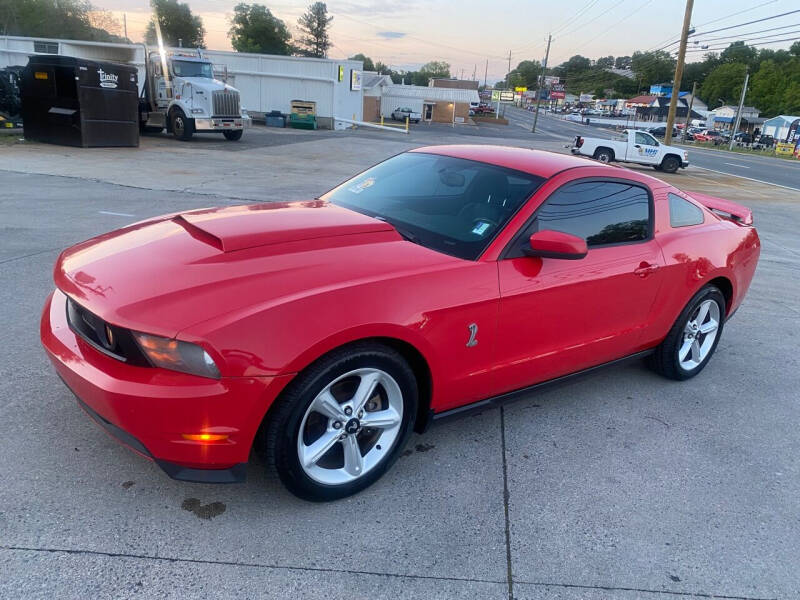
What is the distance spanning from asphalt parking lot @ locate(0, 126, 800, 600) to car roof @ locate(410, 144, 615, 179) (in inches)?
58.5

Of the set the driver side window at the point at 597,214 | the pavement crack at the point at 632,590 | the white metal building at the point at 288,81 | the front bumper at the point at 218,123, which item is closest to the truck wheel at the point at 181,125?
the front bumper at the point at 218,123

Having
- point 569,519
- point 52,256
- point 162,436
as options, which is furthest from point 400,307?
point 52,256

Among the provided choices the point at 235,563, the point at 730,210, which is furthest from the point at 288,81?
the point at 235,563

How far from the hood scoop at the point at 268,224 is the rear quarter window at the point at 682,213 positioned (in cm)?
209

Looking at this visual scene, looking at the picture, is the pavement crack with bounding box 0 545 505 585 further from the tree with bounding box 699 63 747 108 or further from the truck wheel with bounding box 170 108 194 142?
the tree with bounding box 699 63 747 108

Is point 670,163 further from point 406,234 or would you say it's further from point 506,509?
point 506,509

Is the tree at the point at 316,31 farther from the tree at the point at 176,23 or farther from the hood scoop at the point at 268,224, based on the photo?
the hood scoop at the point at 268,224

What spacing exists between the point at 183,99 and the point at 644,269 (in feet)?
70.8

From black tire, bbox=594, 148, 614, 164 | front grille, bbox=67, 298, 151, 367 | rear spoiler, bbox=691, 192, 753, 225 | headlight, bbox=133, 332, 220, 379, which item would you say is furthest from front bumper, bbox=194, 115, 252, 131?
headlight, bbox=133, 332, 220, 379

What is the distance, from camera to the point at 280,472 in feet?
8.21

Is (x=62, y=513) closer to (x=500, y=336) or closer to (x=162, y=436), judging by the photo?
(x=162, y=436)

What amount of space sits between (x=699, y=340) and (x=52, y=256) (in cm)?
596

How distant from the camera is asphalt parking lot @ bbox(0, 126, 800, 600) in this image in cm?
229

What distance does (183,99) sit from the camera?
21.8 m
